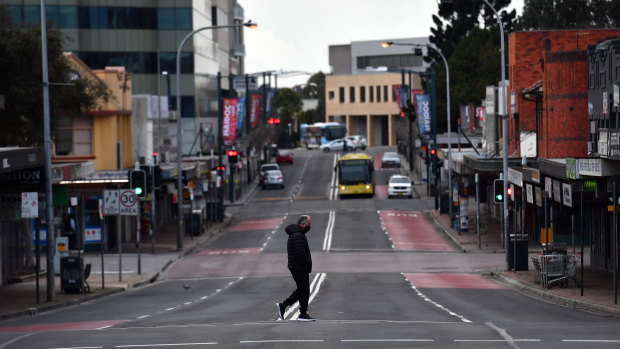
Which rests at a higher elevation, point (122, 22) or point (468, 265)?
point (122, 22)

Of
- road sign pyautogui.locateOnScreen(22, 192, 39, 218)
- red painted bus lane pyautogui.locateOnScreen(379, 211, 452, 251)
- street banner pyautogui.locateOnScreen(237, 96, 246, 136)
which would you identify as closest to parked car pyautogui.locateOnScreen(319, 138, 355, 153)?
A: street banner pyautogui.locateOnScreen(237, 96, 246, 136)

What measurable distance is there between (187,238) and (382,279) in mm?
21488

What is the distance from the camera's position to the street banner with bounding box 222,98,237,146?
6712cm

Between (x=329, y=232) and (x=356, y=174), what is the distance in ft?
69.2

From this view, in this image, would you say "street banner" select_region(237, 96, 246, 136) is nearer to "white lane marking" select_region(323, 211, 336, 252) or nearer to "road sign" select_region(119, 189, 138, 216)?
"white lane marking" select_region(323, 211, 336, 252)

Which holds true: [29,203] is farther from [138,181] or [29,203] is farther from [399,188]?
[399,188]

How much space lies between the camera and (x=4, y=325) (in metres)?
21.7

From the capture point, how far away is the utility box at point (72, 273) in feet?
95.9

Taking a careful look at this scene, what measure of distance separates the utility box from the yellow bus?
149 feet

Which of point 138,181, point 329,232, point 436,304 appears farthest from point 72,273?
point 329,232

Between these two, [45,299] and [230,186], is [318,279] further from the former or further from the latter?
[230,186]

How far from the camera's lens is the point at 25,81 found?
122ft

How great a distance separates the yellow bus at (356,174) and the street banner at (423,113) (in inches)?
250

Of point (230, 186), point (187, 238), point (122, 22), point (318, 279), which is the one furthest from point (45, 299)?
point (122, 22)
